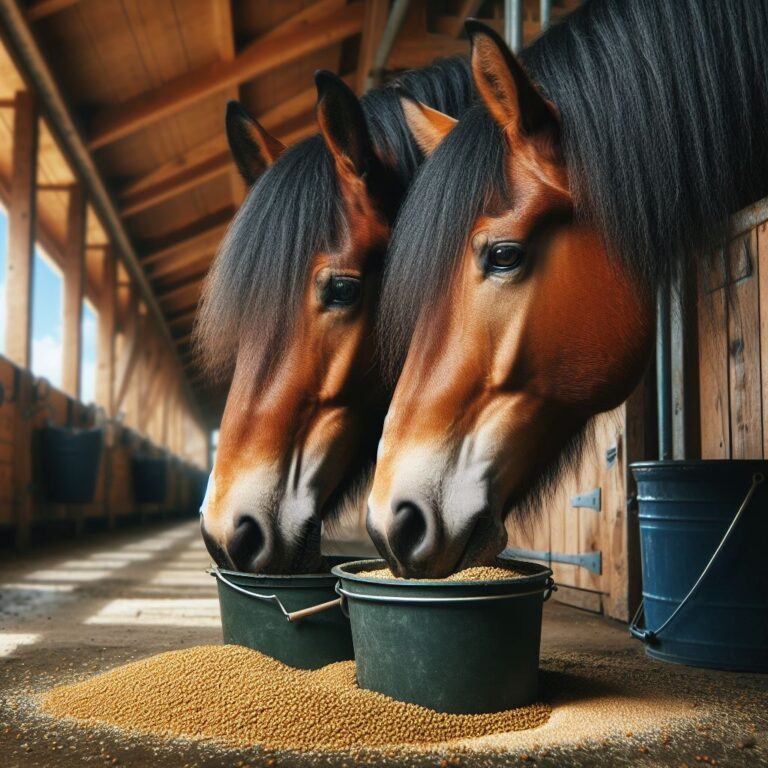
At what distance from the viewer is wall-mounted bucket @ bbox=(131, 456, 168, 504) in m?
8.71

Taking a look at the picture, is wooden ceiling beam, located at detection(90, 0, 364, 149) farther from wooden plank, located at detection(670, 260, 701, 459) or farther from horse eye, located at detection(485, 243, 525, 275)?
horse eye, located at detection(485, 243, 525, 275)

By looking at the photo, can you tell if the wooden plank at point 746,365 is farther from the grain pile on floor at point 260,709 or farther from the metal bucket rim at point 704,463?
the grain pile on floor at point 260,709

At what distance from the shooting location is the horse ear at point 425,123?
193cm

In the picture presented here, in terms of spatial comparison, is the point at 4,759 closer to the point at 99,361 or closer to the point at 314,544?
the point at 314,544

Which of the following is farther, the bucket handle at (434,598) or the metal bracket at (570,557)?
the metal bracket at (570,557)

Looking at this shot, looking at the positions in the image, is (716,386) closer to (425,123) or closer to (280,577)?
(425,123)

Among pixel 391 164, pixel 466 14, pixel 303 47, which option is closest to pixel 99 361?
pixel 303 47

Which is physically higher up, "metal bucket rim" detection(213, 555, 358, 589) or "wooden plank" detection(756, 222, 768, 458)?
"wooden plank" detection(756, 222, 768, 458)

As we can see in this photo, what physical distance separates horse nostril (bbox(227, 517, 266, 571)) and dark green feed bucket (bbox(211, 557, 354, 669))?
30 millimetres

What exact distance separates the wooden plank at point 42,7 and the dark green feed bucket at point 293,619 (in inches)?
158

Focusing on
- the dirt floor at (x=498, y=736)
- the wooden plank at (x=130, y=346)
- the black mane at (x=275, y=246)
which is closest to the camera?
the dirt floor at (x=498, y=736)

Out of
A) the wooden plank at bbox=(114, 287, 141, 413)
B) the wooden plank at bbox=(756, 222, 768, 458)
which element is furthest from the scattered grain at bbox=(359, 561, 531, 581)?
the wooden plank at bbox=(114, 287, 141, 413)

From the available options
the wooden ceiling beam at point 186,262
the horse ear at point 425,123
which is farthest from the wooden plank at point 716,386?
the wooden ceiling beam at point 186,262

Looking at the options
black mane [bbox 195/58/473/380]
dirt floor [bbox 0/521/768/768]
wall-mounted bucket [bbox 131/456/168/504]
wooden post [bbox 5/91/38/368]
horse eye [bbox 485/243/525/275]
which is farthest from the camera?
wall-mounted bucket [bbox 131/456/168/504]
